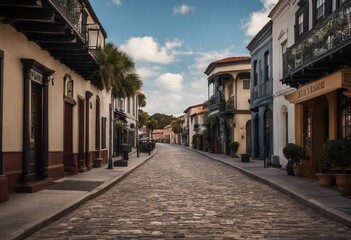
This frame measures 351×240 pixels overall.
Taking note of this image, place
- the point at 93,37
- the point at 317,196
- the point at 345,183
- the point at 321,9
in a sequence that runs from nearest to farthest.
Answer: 1. the point at 317,196
2. the point at 345,183
3. the point at 321,9
4. the point at 93,37

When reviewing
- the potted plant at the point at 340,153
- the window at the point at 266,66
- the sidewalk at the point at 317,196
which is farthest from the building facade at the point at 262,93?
the potted plant at the point at 340,153

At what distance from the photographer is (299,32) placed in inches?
734

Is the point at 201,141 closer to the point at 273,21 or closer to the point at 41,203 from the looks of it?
the point at 273,21

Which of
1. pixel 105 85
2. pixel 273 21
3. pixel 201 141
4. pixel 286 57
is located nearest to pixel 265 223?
pixel 286 57

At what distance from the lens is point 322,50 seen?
42.8 feet

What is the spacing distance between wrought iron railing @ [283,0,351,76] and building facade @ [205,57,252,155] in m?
20.9

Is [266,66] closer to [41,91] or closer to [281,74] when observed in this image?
[281,74]

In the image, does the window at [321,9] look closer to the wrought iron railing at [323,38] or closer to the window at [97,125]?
the wrought iron railing at [323,38]

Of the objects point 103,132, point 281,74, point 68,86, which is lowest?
point 103,132

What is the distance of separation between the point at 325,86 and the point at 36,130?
28.0ft

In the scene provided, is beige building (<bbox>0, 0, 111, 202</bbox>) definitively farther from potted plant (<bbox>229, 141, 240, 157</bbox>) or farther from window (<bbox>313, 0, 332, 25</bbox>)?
potted plant (<bbox>229, 141, 240, 157</bbox>)

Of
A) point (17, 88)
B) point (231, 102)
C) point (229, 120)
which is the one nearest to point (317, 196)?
point (17, 88)

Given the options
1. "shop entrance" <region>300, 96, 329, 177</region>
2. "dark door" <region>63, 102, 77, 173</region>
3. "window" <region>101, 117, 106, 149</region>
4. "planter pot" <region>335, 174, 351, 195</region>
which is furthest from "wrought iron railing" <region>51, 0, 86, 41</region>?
"window" <region>101, 117, 106, 149</region>

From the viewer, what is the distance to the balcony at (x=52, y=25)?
9719mm
